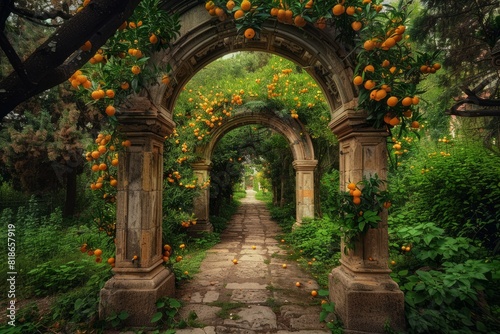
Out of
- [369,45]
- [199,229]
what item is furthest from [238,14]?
[199,229]

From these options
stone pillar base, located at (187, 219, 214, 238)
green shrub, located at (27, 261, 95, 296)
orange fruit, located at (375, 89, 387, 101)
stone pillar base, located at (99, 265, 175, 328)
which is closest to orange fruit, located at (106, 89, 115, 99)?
stone pillar base, located at (99, 265, 175, 328)

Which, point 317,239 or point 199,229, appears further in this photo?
point 199,229

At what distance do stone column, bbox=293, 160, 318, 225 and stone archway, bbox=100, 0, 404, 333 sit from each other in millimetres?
4959

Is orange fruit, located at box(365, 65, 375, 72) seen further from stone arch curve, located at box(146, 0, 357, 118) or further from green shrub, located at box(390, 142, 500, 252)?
green shrub, located at box(390, 142, 500, 252)

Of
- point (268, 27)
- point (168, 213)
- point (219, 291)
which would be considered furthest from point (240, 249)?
point (268, 27)

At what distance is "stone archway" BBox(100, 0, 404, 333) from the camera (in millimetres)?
2875

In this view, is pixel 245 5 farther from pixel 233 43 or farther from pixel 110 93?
pixel 110 93

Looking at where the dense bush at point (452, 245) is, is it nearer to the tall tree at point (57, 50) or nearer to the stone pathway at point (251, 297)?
the stone pathway at point (251, 297)

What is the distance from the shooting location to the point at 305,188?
837cm

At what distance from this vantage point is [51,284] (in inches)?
156

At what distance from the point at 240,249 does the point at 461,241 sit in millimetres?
4621

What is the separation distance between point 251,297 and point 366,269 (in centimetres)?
159

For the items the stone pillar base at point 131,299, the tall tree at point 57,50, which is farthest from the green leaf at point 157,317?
the tall tree at point 57,50

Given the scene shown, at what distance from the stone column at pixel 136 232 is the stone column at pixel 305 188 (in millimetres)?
5657
